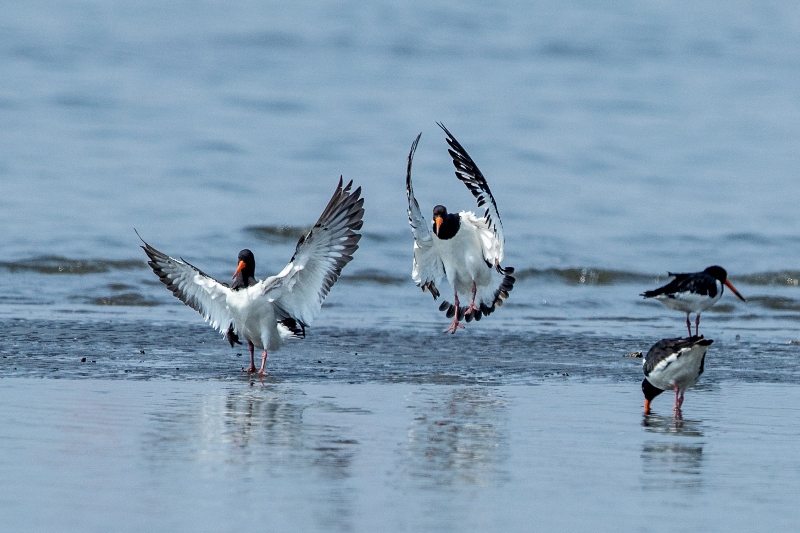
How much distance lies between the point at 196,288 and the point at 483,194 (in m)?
2.50

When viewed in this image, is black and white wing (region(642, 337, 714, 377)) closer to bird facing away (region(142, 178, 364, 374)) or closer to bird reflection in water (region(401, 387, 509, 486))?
bird reflection in water (region(401, 387, 509, 486))

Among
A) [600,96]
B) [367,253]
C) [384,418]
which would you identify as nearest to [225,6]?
[600,96]

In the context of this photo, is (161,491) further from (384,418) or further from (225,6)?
(225,6)

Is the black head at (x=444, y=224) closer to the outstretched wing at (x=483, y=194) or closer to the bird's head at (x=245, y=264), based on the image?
the outstretched wing at (x=483, y=194)

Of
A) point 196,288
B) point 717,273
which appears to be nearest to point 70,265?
point 196,288

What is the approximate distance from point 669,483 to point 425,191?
15129mm

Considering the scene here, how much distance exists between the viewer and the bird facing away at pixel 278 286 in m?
8.73

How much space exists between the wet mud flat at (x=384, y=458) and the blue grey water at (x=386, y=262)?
0.9 inches

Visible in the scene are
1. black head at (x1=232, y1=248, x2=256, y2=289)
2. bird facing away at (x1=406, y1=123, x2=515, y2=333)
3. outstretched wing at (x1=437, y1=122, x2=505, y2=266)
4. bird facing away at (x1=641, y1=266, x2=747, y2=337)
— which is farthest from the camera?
bird facing away at (x1=406, y1=123, x2=515, y2=333)

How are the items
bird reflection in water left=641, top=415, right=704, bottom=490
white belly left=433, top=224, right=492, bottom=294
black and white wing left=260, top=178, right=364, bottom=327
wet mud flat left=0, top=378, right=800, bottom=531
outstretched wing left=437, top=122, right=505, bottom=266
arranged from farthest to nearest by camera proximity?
1. white belly left=433, top=224, right=492, bottom=294
2. outstretched wing left=437, top=122, right=505, bottom=266
3. black and white wing left=260, top=178, right=364, bottom=327
4. bird reflection in water left=641, top=415, right=704, bottom=490
5. wet mud flat left=0, top=378, right=800, bottom=531

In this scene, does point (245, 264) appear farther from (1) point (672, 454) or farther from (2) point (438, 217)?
(1) point (672, 454)

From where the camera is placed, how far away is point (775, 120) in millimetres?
28000

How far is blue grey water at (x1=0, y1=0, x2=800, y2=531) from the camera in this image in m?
5.32

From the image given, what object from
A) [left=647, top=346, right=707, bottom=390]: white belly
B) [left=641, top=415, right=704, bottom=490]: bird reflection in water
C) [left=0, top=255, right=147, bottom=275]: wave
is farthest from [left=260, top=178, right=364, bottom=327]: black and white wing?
[left=0, top=255, right=147, bottom=275]: wave
